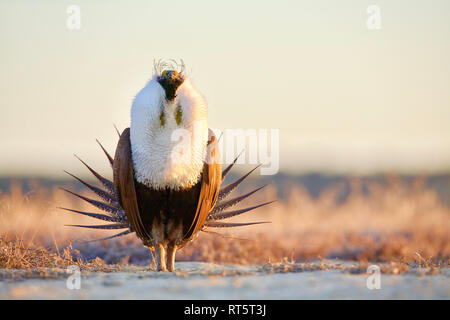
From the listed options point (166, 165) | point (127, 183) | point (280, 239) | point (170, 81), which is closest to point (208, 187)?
point (166, 165)

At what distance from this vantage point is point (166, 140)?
15.6ft

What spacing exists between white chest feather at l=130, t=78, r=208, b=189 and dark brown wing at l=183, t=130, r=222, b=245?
82mm

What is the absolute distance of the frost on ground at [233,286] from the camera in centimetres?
357

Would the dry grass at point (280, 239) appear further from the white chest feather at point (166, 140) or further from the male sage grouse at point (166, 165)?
the white chest feather at point (166, 140)

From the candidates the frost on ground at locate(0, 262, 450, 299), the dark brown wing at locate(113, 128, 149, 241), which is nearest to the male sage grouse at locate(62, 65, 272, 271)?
the dark brown wing at locate(113, 128, 149, 241)

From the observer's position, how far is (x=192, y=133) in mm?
4766

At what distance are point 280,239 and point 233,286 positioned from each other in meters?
4.89

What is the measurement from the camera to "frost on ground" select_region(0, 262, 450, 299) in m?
3.57

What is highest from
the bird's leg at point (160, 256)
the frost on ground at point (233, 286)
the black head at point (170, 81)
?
the black head at point (170, 81)

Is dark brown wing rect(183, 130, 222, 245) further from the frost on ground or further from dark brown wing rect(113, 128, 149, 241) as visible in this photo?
the frost on ground

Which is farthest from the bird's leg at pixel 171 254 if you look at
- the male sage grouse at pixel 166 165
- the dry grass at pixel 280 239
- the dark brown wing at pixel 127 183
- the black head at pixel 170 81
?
the black head at pixel 170 81

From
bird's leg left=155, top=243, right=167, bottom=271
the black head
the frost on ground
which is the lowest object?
the frost on ground
